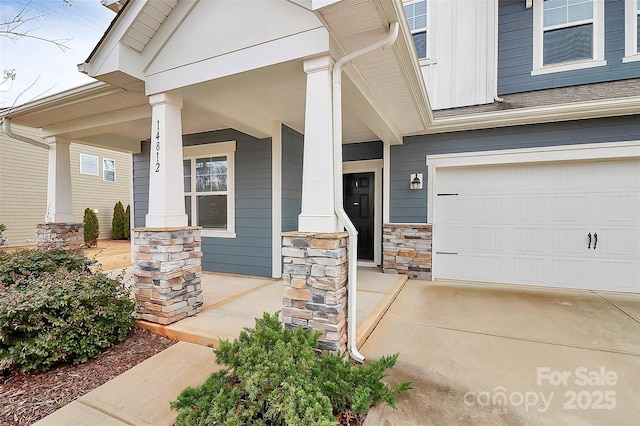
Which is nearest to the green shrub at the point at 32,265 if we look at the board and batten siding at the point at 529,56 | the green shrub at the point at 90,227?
the board and batten siding at the point at 529,56

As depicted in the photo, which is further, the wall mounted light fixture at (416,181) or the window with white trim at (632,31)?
the wall mounted light fixture at (416,181)

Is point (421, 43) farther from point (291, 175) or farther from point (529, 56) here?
point (291, 175)

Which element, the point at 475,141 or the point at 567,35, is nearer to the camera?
the point at 567,35

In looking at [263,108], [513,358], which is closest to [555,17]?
[263,108]

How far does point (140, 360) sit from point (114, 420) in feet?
2.53

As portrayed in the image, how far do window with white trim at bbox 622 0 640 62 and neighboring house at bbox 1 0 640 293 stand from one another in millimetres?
21

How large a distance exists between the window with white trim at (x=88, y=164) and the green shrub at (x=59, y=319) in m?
9.88

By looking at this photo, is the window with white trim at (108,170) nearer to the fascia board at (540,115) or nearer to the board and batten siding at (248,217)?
the board and batten siding at (248,217)

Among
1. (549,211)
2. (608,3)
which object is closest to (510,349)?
(549,211)

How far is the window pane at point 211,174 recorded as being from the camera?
5464 mm

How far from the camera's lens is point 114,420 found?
5.86 ft

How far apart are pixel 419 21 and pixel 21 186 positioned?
39.4 ft

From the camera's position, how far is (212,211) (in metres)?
5.57

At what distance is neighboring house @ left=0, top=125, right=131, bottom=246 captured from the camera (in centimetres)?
861
